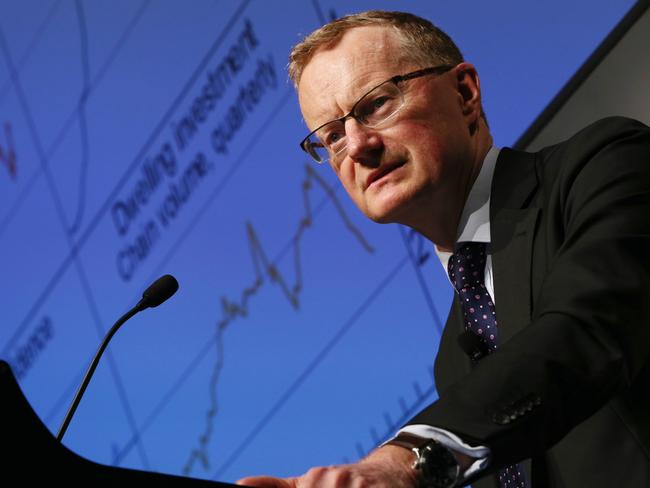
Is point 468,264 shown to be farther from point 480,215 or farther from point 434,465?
point 434,465

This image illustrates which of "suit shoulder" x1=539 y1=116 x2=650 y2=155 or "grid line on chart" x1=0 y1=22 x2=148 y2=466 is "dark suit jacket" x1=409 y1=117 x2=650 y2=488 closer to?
"suit shoulder" x1=539 y1=116 x2=650 y2=155

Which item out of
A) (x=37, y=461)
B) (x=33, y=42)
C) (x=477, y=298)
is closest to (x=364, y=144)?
(x=477, y=298)

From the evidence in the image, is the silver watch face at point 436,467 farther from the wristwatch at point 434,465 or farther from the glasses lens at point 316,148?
the glasses lens at point 316,148

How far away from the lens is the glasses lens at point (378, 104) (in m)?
1.70

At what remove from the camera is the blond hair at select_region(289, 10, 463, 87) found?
5.90ft

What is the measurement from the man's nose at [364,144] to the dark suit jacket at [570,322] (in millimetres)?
197

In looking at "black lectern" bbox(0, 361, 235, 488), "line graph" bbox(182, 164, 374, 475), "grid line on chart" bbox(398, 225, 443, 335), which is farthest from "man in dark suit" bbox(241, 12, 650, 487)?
"line graph" bbox(182, 164, 374, 475)

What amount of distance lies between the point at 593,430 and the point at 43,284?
2.52m

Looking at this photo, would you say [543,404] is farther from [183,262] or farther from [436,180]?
[183,262]

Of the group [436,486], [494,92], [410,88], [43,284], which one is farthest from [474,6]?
[43,284]

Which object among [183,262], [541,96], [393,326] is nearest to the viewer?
[541,96]

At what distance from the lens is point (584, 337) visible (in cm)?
109

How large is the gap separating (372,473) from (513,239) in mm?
649

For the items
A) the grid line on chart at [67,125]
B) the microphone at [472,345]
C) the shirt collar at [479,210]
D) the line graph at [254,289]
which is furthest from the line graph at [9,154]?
the microphone at [472,345]
